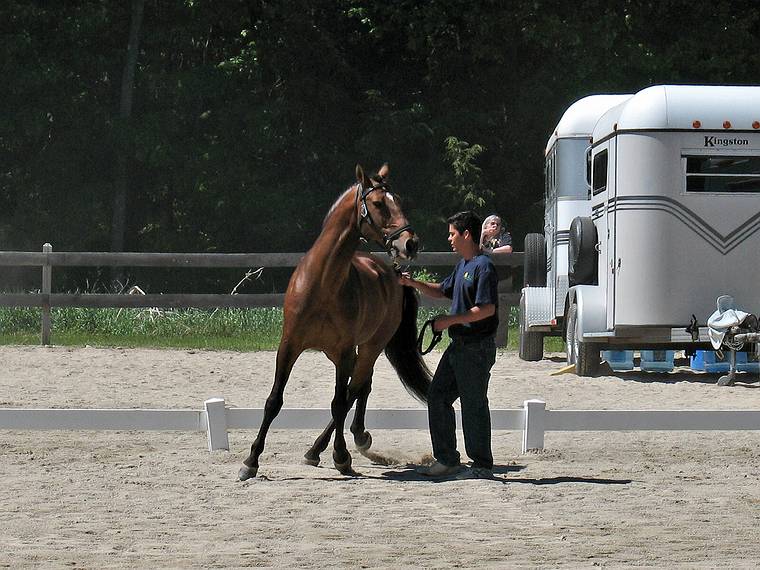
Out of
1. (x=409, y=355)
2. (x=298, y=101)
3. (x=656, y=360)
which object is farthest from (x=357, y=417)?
(x=298, y=101)

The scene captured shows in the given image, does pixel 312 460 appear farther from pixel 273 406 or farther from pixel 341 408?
pixel 273 406

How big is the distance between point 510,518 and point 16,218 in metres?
26.6

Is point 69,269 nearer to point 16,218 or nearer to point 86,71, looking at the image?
point 16,218

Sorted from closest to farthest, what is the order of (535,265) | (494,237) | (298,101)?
(494,237), (535,265), (298,101)

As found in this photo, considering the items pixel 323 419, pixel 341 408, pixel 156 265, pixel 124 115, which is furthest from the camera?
pixel 124 115

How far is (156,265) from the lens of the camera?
17.7m

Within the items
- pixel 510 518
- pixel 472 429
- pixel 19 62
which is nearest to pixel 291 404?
pixel 472 429

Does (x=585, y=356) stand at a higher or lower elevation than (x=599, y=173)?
lower

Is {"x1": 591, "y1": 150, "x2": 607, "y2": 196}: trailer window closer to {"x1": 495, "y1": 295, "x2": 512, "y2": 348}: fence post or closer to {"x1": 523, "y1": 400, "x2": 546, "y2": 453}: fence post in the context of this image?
{"x1": 495, "y1": 295, "x2": 512, "y2": 348}: fence post

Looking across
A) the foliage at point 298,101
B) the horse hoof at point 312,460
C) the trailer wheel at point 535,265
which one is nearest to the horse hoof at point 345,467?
the horse hoof at point 312,460

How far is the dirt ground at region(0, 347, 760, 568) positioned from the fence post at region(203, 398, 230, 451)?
0.09m

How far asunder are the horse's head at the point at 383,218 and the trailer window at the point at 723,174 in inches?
238

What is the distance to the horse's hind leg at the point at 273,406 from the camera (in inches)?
317

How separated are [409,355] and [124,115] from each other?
22.8 meters
